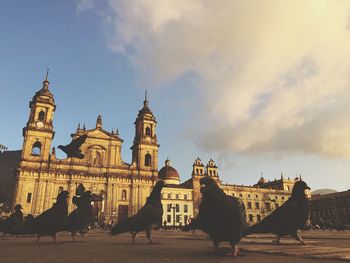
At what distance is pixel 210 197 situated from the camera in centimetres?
515

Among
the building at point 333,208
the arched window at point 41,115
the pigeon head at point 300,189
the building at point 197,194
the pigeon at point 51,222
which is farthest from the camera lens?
the building at point 333,208

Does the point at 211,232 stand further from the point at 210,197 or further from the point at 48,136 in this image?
the point at 48,136

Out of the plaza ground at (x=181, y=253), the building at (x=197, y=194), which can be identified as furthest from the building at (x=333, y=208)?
the plaza ground at (x=181, y=253)

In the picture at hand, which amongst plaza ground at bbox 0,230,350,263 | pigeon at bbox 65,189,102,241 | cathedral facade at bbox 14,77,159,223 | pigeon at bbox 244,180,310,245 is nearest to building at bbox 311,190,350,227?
cathedral facade at bbox 14,77,159,223

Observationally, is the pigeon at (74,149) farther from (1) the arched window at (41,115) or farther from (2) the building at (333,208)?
(2) the building at (333,208)

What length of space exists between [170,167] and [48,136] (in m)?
28.3

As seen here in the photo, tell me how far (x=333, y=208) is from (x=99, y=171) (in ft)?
181

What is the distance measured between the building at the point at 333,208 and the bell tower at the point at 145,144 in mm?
39087

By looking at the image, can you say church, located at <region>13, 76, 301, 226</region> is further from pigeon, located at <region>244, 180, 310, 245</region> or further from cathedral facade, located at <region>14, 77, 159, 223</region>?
pigeon, located at <region>244, 180, 310, 245</region>

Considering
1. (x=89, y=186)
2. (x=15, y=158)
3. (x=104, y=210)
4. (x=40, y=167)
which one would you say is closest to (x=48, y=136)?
(x=40, y=167)

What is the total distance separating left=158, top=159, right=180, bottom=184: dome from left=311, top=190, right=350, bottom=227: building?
31517 mm

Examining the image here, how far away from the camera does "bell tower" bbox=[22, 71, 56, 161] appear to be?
4531cm

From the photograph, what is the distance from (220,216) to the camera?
4973 mm

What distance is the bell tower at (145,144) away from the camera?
51919mm
